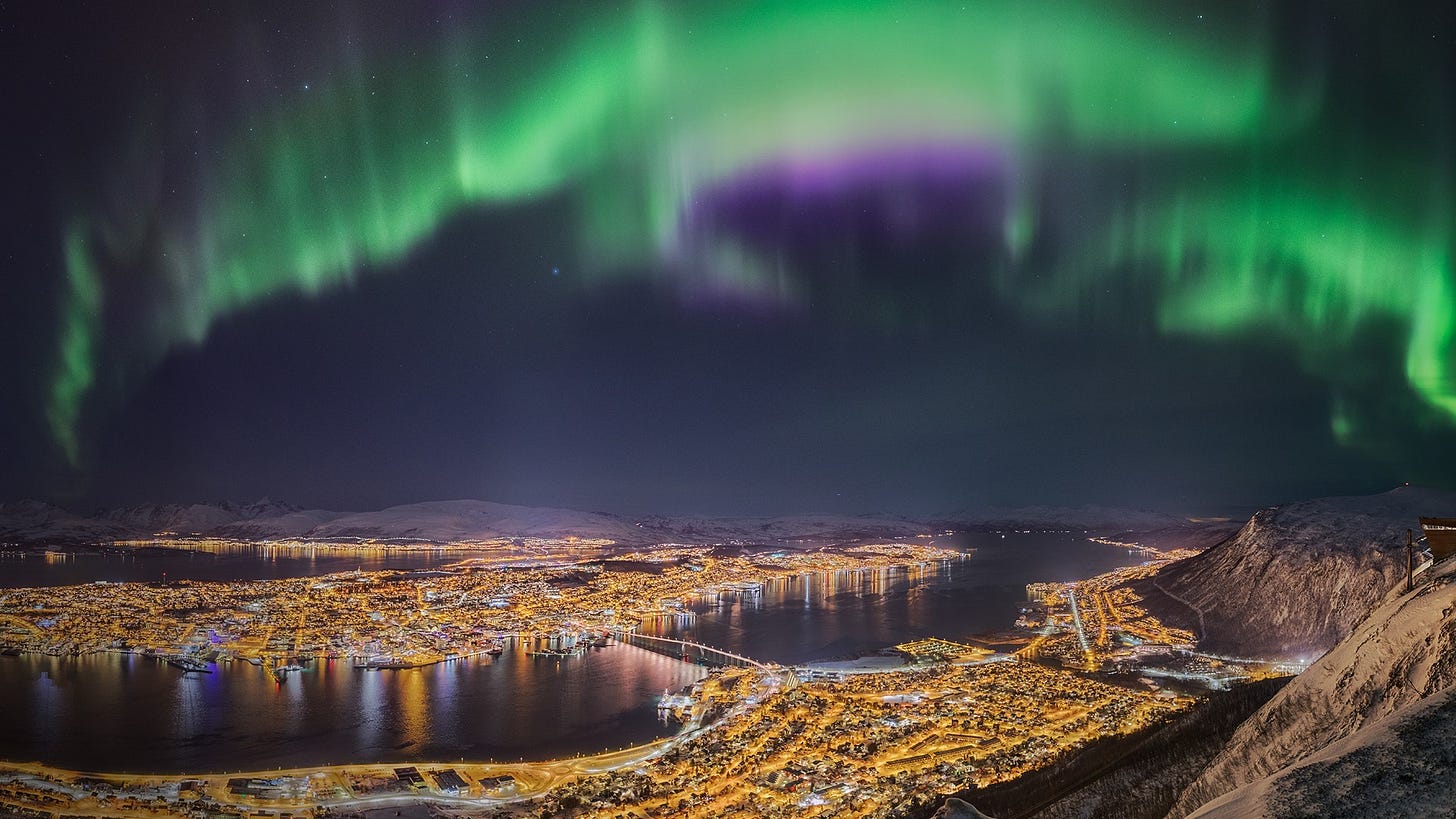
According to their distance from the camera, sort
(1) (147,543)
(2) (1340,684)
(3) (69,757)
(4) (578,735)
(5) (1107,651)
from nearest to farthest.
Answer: (2) (1340,684) → (3) (69,757) → (4) (578,735) → (5) (1107,651) → (1) (147,543)

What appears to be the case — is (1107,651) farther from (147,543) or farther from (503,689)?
(147,543)

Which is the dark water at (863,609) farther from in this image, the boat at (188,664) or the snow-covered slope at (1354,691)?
the snow-covered slope at (1354,691)

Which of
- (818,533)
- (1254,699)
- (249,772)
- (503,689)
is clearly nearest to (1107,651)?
(1254,699)

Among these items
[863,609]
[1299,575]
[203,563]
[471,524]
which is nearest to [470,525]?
[471,524]

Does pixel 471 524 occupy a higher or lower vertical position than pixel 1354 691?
lower

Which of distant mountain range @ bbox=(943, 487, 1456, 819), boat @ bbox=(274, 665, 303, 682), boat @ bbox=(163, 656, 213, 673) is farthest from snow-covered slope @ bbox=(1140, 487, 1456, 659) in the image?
boat @ bbox=(163, 656, 213, 673)

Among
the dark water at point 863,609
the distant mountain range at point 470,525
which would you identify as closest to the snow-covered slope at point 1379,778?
the dark water at point 863,609

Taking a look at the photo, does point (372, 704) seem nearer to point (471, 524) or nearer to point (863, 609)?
point (863, 609)
